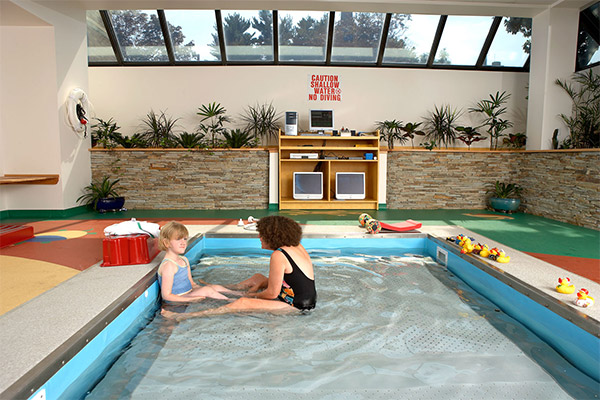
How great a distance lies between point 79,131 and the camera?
6547mm

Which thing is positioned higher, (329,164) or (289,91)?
(289,91)

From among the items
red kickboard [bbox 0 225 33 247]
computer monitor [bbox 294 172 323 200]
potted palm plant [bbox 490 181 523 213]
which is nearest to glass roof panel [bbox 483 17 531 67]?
potted palm plant [bbox 490 181 523 213]

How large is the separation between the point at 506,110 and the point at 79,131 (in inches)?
327

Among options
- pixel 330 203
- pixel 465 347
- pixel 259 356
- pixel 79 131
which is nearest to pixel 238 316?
pixel 259 356

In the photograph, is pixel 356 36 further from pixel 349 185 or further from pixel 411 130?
pixel 349 185

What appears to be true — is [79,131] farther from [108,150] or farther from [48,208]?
[48,208]

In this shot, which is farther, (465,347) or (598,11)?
(598,11)

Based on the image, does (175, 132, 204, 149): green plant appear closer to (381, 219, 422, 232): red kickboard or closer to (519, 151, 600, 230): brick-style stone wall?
(381, 219, 422, 232): red kickboard

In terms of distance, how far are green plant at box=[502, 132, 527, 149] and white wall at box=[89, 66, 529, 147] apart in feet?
2.20

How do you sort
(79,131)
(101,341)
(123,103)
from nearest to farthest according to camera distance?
(101,341)
(79,131)
(123,103)

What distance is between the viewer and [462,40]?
7.71 meters

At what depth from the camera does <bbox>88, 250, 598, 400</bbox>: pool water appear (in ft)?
5.72

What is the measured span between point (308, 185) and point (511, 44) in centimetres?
506

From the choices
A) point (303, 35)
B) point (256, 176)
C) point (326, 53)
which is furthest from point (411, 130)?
point (256, 176)
